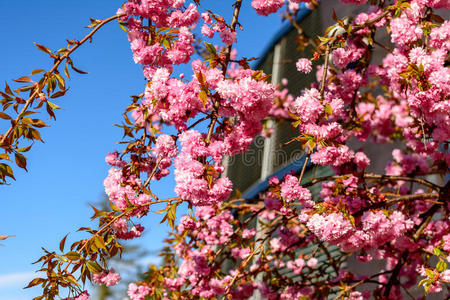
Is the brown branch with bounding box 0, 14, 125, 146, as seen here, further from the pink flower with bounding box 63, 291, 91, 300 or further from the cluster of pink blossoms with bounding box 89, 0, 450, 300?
the pink flower with bounding box 63, 291, 91, 300

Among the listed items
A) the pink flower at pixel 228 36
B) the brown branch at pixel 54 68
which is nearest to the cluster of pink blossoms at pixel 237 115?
the pink flower at pixel 228 36

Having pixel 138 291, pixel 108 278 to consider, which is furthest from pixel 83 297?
pixel 138 291

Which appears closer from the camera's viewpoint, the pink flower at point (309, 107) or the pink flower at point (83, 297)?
the pink flower at point (83, 297)

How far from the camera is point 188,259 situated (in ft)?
11.9

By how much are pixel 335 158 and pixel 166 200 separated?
3.05 ft

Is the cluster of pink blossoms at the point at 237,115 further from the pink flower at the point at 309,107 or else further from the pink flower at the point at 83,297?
the pink flower at the point at 83,297

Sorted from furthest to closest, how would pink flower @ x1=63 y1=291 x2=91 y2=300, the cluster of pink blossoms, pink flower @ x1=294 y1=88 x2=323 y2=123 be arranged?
1. pink flower @ x1=294 y1=88 x2=323 y2=123
2. the cluster of pink blossoms
3. pink flower @ x1=63 y1=291 x2=91 y2=300

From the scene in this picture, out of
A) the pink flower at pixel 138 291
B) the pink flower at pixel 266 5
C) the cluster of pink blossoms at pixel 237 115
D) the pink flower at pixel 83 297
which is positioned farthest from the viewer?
the pink flower at pixel 138 291

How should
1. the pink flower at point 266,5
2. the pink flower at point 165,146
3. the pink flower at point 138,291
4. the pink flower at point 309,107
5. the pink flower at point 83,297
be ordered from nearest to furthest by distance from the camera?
the pink flower at point 83,297 → the pink flower at point 165,146 → the pink flower at point 309,107 → the pink flower at point 266,5 → the pink flower at point 138,291

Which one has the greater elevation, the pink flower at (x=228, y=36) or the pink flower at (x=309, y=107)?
the pink flower at (x=228, y=36)

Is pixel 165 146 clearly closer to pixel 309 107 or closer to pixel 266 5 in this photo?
pixel 309 107

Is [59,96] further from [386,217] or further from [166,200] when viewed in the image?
[386,217]

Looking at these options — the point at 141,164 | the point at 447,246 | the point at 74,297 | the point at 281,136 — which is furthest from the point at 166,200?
the point at 281,136

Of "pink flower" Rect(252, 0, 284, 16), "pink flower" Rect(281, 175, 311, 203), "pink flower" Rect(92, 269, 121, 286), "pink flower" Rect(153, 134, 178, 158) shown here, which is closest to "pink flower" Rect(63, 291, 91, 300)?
"pink flower" Rect(92, 269, 121, 286)
